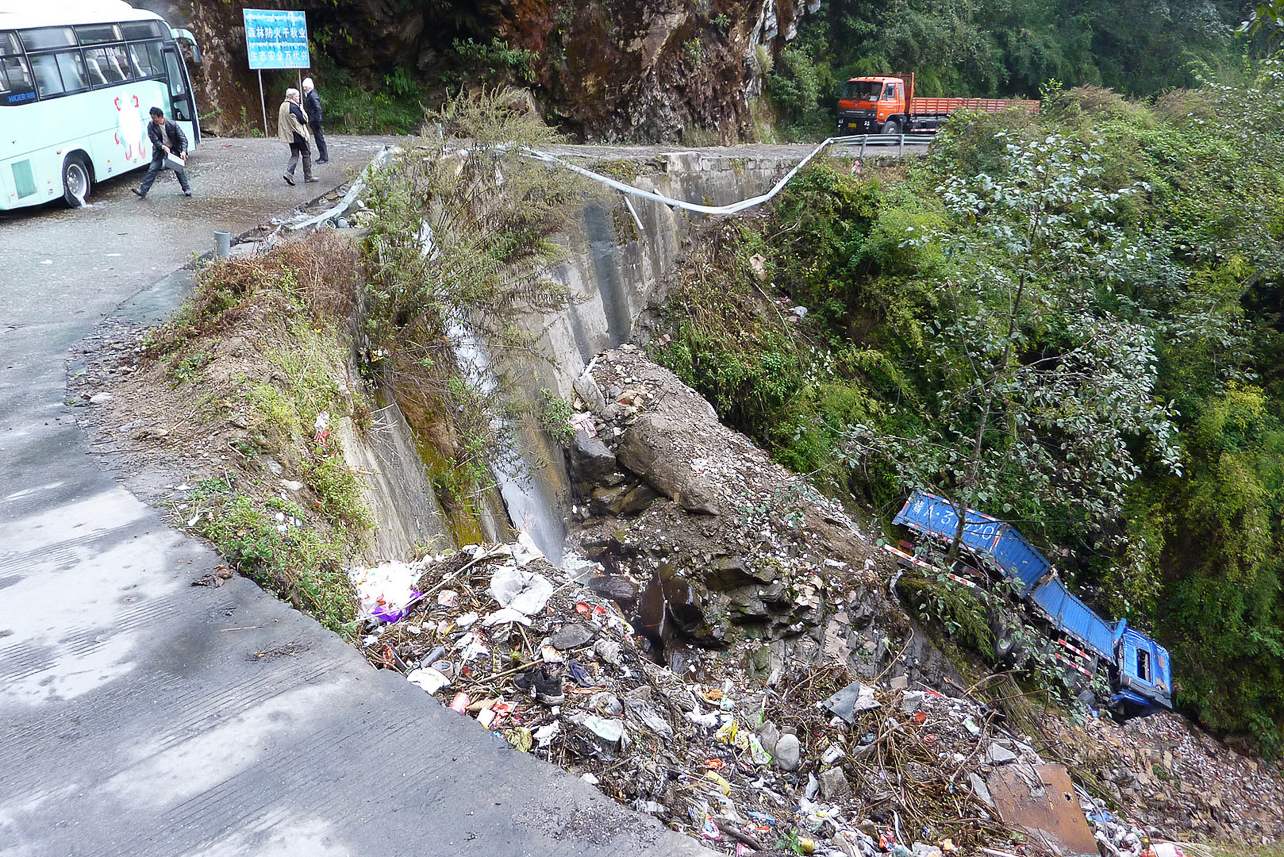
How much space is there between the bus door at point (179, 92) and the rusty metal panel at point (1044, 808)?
39.9 feet

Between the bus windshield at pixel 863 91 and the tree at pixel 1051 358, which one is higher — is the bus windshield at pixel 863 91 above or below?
above

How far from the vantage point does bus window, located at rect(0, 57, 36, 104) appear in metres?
7.52

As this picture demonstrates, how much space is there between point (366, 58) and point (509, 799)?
15.2m

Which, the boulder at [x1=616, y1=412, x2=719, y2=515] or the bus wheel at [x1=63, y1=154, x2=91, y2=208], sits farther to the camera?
the bus wheel at [x1=63, y1=154, x2=91, y2=208]

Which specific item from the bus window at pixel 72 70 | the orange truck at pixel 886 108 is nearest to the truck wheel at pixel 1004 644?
the bus window at pixel 72 70

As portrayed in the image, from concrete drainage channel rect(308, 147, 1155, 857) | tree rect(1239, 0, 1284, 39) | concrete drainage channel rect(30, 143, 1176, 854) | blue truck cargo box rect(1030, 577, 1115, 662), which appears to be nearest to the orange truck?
concrete drainage channel rect(308, 147, 1155, 857)

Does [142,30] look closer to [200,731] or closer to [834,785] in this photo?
[200,731]

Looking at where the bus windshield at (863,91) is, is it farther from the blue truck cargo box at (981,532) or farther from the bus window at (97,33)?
the bus window at (97,33)

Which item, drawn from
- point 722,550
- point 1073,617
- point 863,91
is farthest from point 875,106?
point 722,550

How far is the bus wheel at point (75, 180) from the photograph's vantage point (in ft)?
27.4

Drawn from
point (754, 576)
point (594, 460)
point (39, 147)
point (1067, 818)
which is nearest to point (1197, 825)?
point (1067, 818)

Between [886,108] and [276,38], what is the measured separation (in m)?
13.9

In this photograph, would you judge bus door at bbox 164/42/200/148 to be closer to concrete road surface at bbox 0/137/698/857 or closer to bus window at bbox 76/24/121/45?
bus window at bbox 76/24/121/45

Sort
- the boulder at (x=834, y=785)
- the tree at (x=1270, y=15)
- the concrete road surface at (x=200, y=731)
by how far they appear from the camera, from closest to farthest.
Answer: the concrete road surface at (x=200, y=731) < the tree at (x=1270, y=15) < the boulder at (x=834, y=785)
